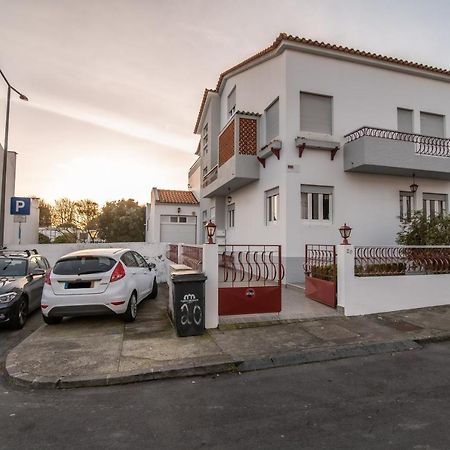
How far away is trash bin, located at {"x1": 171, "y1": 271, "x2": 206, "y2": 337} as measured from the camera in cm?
636

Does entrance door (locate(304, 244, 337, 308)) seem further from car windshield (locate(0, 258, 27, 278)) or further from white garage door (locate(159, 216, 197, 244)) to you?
white garage door (locate(159, 216, 197, 244))

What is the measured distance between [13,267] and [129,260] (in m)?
2.84

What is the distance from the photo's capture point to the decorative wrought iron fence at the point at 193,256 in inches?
287

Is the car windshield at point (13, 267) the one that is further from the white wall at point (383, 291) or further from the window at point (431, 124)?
the window at point (431, 124)

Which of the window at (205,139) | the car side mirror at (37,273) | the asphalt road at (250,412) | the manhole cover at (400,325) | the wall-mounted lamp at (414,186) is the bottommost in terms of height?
the asphalt road at (250,412)

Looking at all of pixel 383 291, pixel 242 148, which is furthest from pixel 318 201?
pixel 383 291

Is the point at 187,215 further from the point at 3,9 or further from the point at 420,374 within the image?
the point at 420,374

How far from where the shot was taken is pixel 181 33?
10.3 meters

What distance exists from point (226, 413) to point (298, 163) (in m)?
9.26

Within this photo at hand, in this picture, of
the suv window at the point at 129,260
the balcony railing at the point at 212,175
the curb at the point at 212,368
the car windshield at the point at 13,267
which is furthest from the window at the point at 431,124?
the car windshield at the point at 13,267

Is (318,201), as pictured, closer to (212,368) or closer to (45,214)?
(212,368)

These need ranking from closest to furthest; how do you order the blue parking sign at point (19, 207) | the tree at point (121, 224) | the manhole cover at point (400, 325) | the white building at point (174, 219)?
1. the manhole cover at point (400, 325)
2. the blue parking sign at point (19, 207)
3. the white building at point (174, 219)
4. the tree at point (121, 224)

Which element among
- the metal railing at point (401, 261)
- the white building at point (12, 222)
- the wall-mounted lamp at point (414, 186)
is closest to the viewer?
the metal railing at point (401, 261)

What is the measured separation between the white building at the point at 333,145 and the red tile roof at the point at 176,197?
9342 mm
